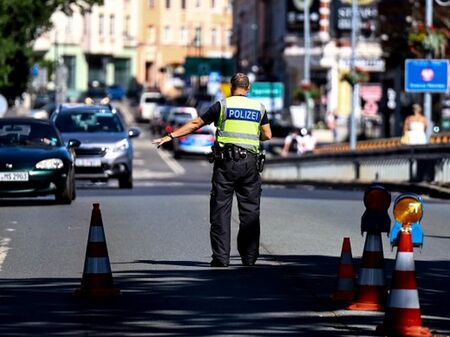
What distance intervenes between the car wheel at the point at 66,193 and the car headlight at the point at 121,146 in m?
7.27

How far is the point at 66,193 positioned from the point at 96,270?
1263 cm

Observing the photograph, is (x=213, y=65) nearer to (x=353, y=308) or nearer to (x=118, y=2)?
(x=118, y=2)

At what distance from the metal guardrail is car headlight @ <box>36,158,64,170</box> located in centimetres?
1195

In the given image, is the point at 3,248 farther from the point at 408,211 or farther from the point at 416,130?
the point at 416,130

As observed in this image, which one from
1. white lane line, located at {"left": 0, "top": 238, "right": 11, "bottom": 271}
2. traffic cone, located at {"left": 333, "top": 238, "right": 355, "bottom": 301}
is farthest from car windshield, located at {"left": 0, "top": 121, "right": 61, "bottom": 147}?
traffic cone, located at {"left": 333, "top": 238, "right": 355, "bottom": 301}

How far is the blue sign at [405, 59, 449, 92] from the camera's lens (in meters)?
44.6

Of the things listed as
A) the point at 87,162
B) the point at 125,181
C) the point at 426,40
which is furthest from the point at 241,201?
the point at 426,40

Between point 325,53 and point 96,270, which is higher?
point 325,53

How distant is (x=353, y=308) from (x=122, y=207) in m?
12.9

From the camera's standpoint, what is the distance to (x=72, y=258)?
658 inches

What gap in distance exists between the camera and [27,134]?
2689 cm

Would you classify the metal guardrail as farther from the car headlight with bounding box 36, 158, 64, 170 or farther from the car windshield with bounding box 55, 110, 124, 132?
the car headlight with bounding box 36, 158, 64, 170

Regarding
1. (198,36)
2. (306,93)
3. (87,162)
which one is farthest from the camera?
(198,36)

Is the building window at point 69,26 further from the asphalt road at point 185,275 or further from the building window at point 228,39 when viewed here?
the asphalt road at point 185,275
